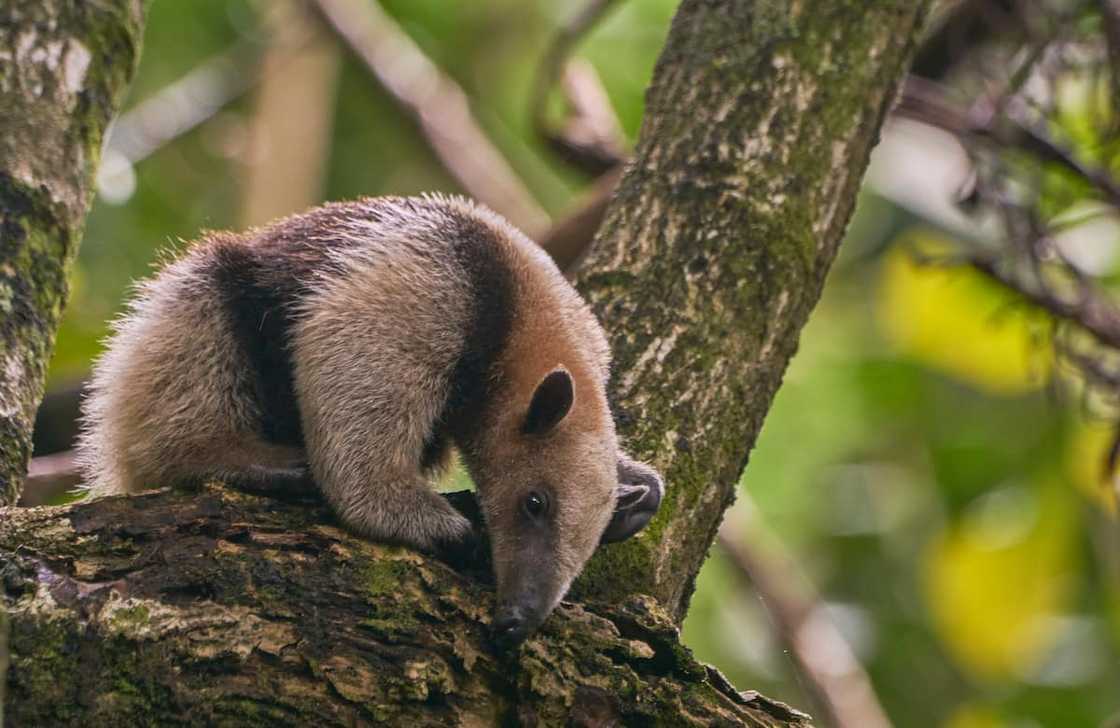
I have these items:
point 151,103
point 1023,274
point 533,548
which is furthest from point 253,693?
point 151,103

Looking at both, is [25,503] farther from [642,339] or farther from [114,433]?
[642,339]

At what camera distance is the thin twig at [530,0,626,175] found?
8.17m

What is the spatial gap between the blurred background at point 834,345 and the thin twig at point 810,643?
0.02 m

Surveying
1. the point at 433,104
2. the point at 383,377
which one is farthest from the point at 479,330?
the point at 433,104

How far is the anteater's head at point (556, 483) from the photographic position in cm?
445

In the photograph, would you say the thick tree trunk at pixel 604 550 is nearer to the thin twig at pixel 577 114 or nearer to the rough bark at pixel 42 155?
the rough bark at pixel 42 155

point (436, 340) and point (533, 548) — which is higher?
point (436, 340)

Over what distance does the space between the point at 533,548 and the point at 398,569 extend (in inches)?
24.3

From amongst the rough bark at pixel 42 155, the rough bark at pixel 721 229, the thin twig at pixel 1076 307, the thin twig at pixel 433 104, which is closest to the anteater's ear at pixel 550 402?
the rough bark at pixel 721 229

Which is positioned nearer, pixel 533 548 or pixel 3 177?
pixel 533 548

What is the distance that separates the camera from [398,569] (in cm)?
393

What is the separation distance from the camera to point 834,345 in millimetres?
13859

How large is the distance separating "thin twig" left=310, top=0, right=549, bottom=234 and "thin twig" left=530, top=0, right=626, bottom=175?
738mm

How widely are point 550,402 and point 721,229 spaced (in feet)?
3.53
